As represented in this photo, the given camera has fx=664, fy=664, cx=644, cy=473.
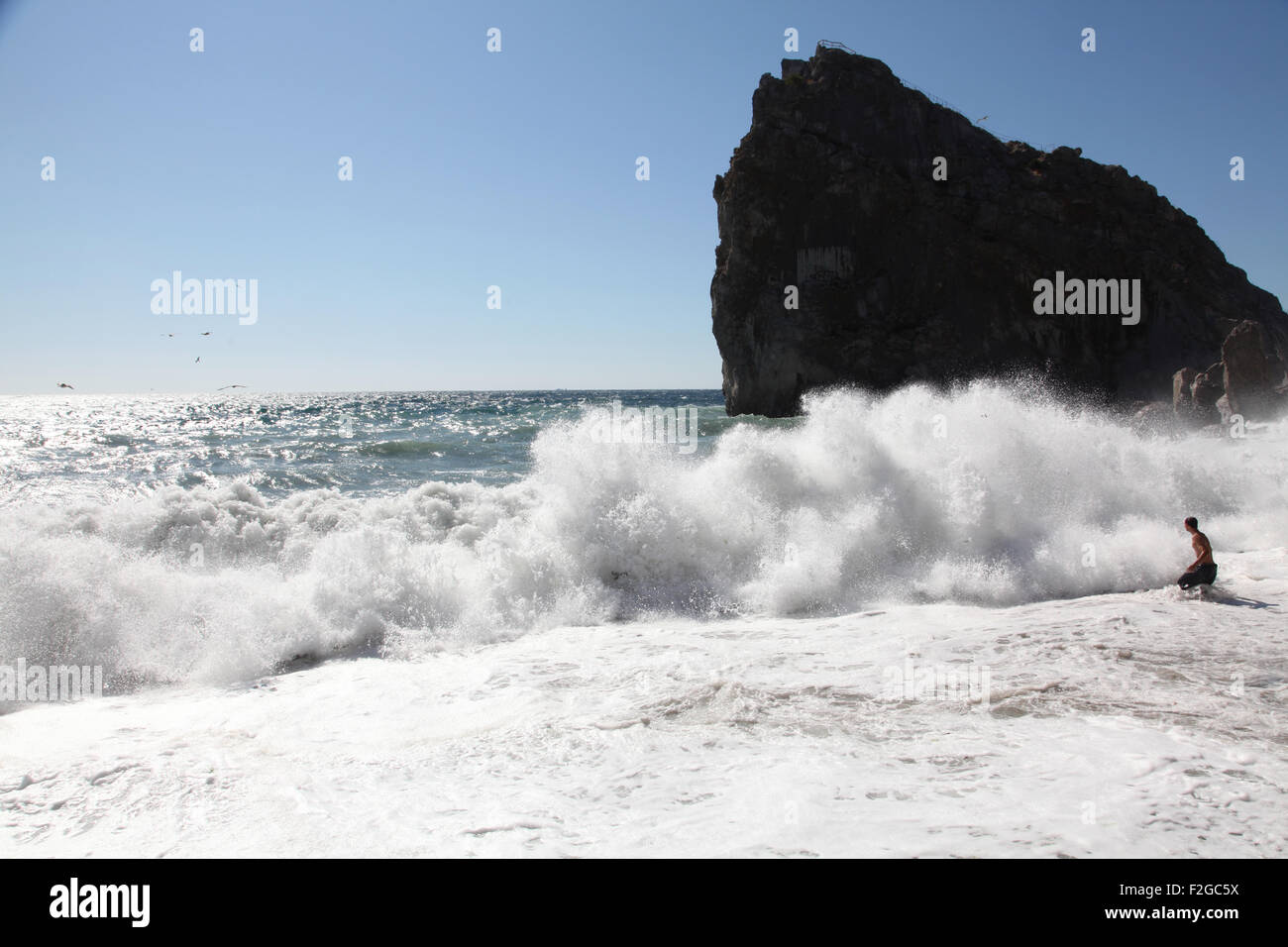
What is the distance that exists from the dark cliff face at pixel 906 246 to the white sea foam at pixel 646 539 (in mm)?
33604

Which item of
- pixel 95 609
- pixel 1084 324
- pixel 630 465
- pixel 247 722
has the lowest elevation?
pixel 247 722

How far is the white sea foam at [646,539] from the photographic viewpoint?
23.7ft

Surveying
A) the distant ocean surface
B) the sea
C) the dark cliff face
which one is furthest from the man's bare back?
the dark cliff face

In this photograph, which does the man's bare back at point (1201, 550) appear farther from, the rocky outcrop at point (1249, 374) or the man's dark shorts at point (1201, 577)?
the rocky outcrop at point (1249, 374)

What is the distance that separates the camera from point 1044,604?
743 centimetres

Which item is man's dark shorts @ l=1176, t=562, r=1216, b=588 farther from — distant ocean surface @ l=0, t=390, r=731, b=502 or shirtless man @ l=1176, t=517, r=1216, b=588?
distant ocean surface @ l=0, t=390, r=731, b=502

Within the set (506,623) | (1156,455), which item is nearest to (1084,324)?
(1156,455)

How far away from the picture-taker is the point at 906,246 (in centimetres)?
4481

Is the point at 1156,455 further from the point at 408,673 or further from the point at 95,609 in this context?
the point at 95,609

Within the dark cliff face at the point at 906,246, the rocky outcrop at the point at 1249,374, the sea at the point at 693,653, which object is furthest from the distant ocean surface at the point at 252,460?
the dark cliff face at the point at 906,246

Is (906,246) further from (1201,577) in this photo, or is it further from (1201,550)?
(1201,577)

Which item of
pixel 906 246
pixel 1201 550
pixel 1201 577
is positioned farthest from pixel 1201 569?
pixel 906 246
